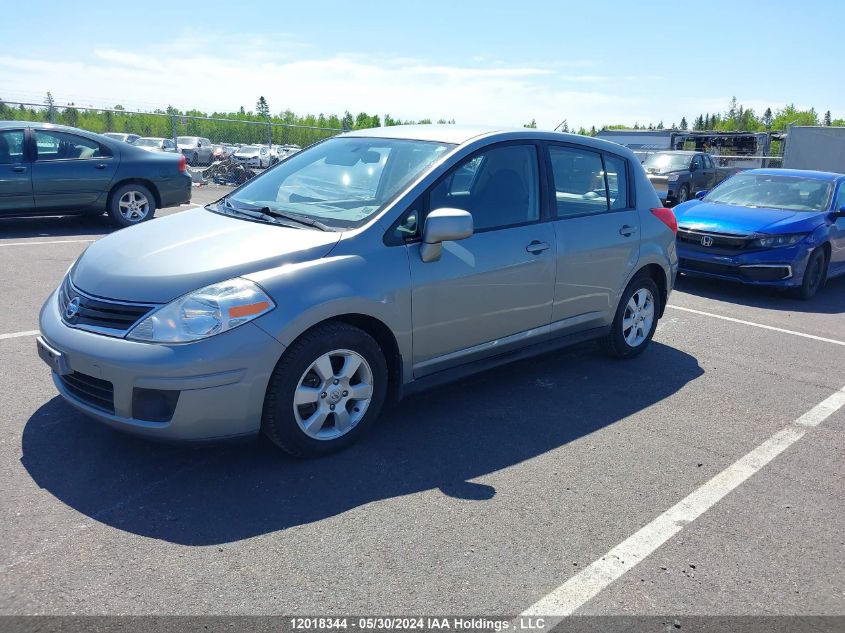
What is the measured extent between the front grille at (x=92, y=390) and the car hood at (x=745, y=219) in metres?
7.72

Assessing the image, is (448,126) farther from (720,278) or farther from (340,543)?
(720,278)

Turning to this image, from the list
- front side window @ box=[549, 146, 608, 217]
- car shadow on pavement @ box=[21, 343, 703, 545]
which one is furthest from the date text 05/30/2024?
front side window @ box=[549, 146, 608, 217]

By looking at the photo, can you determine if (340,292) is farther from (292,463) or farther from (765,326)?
(765,326)

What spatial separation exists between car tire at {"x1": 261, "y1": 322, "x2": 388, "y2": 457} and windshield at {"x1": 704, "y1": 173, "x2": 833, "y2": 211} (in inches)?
304

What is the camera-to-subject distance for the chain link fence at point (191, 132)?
2009 centimetres

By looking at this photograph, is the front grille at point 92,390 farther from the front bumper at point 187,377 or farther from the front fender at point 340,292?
the front fender at point 340,292

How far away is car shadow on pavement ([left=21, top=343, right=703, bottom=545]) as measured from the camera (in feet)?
11.3

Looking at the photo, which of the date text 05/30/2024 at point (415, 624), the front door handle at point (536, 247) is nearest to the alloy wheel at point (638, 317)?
the front door handle at point (536, 247)

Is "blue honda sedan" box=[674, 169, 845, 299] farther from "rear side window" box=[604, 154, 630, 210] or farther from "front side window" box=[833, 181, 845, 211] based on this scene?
"rear side window" box=[604, 154, 630, 210]

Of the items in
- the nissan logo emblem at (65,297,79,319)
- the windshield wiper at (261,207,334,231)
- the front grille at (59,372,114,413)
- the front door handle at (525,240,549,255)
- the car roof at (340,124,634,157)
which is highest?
the car roof at (340,124,634,157)

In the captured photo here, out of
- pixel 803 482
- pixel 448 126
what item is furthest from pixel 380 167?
pixel 803 482

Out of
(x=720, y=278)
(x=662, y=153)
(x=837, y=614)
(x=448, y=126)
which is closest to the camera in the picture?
(x=837, y=614)

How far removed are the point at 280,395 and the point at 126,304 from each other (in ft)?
2.83

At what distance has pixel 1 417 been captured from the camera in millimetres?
4273
